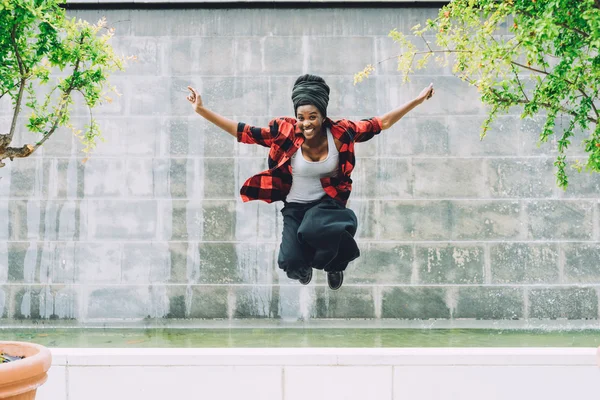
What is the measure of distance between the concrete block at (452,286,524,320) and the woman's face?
3348mm

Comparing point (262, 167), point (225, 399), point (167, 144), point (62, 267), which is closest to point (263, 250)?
point (262, 167)

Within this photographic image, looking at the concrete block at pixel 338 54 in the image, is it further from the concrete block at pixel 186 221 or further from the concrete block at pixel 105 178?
the concrete block at pixel 105 178

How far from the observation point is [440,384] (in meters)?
4.06

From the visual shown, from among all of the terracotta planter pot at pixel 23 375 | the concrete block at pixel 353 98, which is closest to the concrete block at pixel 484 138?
the concrete block at pixel 353 98

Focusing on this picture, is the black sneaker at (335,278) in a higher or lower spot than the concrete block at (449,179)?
lower

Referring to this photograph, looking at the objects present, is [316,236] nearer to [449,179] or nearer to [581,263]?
[449,179]

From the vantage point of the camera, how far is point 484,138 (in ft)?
21.4

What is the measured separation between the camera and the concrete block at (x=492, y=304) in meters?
6.44

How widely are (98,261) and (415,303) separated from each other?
3.47 m

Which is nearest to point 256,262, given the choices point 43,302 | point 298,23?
point 43,302

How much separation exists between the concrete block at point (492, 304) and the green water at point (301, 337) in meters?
0.26

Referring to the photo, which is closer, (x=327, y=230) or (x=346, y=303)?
(x=327, y=230)

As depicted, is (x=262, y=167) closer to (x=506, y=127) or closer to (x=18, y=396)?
(x=506, y=127)

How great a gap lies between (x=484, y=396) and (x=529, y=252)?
2.83 meters
